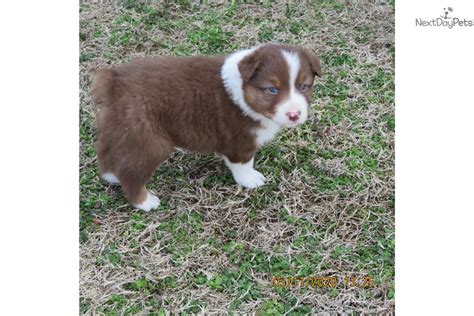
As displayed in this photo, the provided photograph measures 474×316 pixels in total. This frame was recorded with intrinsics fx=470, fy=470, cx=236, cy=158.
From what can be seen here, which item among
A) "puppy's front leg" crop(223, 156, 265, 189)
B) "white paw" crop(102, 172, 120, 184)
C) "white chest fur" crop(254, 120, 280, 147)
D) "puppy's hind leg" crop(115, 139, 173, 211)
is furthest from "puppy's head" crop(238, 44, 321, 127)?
"white paw" crop(102, 172, 120, 184)

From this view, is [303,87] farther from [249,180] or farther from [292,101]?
[249,180]

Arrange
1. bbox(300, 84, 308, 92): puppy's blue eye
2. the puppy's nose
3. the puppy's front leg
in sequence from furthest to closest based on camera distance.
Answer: the puppy's front leg < bbox(300, 84, 308, 92): puppy's blue eye < the puppy's nose

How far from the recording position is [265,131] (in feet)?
12.7

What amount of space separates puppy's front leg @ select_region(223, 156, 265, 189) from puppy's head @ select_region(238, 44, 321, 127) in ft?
2.30

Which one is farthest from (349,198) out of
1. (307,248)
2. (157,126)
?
(157,126)

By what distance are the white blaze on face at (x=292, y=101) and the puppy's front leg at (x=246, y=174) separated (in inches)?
30.5

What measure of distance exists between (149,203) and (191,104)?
92 centimetres

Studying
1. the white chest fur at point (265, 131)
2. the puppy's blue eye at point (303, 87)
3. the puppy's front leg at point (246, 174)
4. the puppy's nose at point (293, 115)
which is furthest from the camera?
the puppy's front leg at point (246, 174)

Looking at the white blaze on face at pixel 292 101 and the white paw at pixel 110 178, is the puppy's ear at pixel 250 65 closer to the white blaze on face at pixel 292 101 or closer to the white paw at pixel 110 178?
the white blaze on face at pixel 292 101

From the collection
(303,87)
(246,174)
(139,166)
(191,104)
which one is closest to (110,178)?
(139,166)

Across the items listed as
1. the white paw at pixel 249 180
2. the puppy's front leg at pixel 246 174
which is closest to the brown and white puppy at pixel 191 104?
the puppy's front leg at pixel 246 174

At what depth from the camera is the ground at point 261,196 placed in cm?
341

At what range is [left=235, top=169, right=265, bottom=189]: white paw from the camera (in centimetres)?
416

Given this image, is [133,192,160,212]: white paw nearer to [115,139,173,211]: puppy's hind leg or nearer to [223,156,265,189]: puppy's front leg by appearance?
[115,139,173,211]: puppy's hind leg
